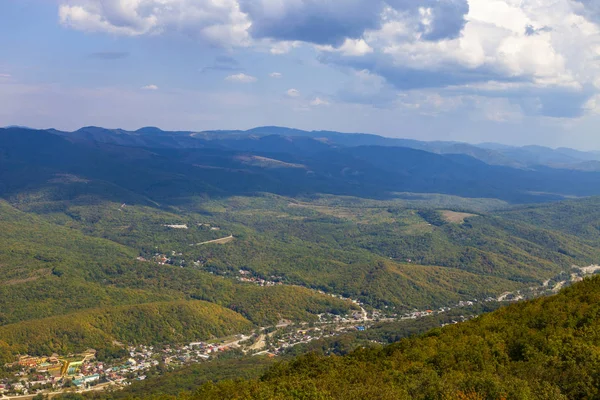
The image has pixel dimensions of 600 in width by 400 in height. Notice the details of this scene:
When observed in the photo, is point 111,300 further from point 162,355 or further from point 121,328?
point 162,355

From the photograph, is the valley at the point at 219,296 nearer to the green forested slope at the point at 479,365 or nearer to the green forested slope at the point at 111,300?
the green forested slope at the point at 111,300

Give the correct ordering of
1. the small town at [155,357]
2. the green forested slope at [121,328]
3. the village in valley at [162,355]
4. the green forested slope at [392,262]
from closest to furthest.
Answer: the small town at [155,357] → the village in valley at [162,355] → the green forested slope at [121,328] → the green forested slope at [392,262]

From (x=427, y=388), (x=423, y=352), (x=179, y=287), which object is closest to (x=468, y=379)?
(x=427, y=388)

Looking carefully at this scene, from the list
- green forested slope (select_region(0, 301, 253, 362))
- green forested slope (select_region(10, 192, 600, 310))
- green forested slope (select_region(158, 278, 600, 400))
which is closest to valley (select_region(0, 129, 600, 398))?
green forested slope (select_region(0, 301, 253, 362))

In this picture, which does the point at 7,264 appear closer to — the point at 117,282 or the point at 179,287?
the point at 117,282

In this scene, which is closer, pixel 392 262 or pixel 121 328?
pixel 121 328

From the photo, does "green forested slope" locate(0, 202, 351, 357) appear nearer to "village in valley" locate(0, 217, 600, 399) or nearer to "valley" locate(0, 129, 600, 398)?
"valley" locate(0, 129, 600, 398)

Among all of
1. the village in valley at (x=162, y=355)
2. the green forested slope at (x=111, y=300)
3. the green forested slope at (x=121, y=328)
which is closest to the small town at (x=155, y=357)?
the village in valley at (x=162, y=355)

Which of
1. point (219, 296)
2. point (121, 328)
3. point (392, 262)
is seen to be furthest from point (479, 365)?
point (392, 262)

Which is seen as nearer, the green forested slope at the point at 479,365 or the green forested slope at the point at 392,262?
the green forested slope at the point at 479,365

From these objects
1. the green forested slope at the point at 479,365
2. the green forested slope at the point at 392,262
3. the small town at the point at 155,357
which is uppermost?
the green forested slope at the point at 479,365
